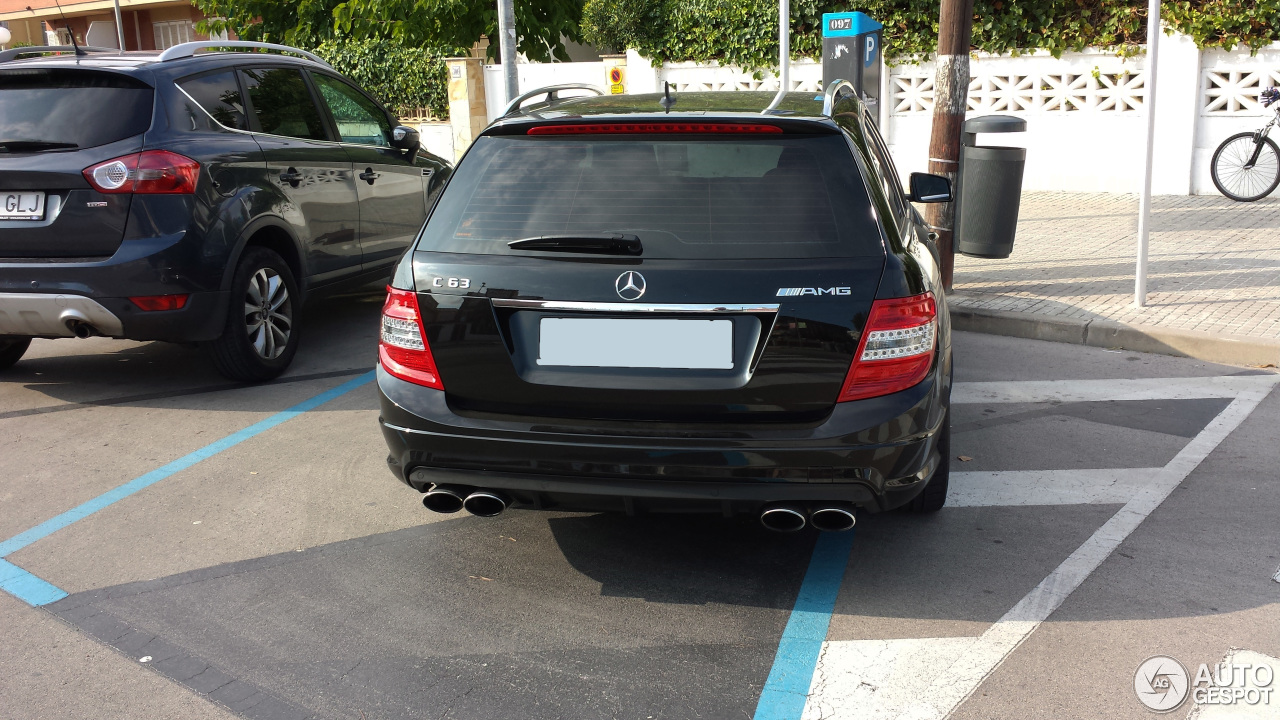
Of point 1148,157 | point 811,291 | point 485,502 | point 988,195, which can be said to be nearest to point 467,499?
point 485,502

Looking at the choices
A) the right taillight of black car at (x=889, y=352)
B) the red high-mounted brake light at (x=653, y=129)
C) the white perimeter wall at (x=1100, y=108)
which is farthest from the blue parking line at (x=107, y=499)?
the white perimeter wall at (x=1100, y=108)

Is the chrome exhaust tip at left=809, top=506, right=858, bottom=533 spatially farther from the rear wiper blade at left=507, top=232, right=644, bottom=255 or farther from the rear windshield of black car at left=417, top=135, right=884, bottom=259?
the rear wiper blade at left=507, top=232, right=644, bottom=255

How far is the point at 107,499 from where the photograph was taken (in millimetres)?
4711

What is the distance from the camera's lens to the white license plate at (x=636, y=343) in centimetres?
331

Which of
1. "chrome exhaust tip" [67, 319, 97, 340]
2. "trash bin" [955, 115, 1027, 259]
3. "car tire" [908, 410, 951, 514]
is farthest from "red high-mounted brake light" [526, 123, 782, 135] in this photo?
"trash bin" [955, 115, 1027, 259]

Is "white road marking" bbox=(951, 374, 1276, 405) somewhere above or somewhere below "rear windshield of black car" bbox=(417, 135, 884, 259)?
below

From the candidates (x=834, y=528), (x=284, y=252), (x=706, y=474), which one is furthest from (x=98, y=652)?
(x=284, y=252)

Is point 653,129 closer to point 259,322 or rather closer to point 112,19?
point 259,322

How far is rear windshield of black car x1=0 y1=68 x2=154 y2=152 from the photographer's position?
5723 mm

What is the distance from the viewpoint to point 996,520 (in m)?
4.24

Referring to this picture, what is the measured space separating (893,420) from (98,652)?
2.49 meters

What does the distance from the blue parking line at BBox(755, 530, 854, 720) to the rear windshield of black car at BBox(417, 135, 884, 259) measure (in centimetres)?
112

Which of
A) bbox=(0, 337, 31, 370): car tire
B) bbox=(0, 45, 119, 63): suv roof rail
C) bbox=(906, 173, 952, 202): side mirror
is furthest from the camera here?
bbox=(0, 337, 31, 370): car tire

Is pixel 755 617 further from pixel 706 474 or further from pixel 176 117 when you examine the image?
pixel 176 117
